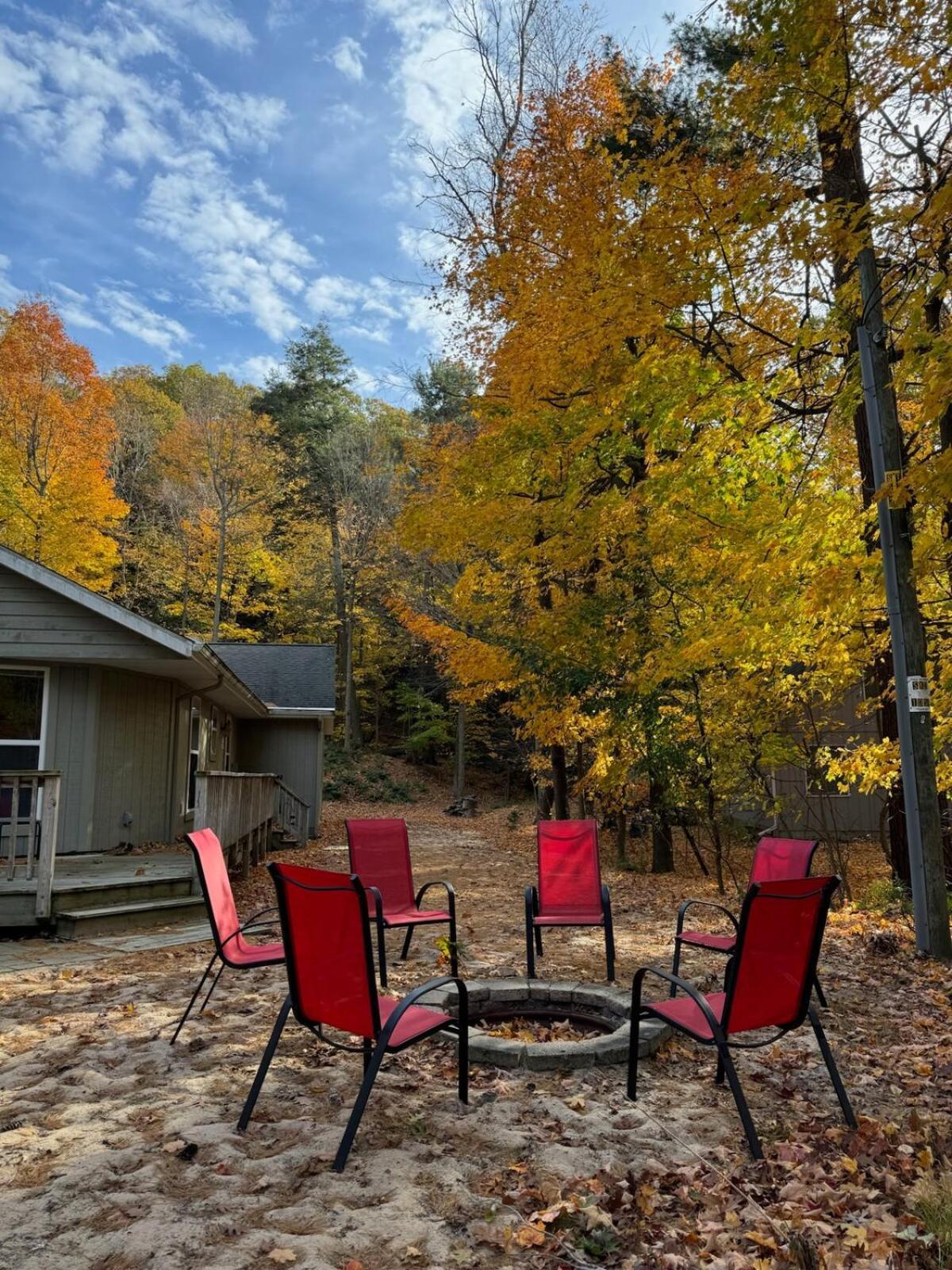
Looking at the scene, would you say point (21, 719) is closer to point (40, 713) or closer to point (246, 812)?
point (40, 713)

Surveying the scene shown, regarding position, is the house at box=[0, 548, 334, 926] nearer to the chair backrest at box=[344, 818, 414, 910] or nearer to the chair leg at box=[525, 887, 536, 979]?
the chair backrest at box=[344, 818, 414, 910]

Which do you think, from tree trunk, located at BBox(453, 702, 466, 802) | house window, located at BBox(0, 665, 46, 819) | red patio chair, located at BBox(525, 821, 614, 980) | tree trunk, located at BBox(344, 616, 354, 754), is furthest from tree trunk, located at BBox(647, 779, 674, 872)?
tree trunk, located at BBox(344, 616, 354, 754)

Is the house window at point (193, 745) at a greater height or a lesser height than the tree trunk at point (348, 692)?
lesser

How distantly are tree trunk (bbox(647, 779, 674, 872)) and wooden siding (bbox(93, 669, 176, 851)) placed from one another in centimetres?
744

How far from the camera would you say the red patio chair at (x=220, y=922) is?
4070 mm

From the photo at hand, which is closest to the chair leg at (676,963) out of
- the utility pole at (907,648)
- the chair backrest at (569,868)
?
the chair backrest at (569,868)

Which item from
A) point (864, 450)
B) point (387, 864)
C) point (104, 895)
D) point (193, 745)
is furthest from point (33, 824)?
point (864, 450)

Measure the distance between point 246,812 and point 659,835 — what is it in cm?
677

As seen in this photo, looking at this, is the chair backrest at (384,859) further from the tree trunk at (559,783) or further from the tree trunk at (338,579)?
the tree trunk at (338,579)

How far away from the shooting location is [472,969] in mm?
5625

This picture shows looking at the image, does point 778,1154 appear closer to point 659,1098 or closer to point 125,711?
point 659,1098

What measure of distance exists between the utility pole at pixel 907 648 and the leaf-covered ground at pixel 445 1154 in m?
0.97

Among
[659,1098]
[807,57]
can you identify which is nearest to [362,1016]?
[659,1098]

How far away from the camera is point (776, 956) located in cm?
323
